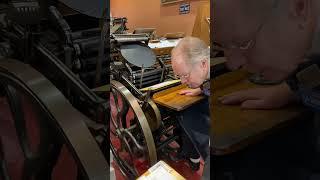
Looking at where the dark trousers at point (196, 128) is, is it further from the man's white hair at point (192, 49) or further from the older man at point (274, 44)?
the older man at point (274, 44)

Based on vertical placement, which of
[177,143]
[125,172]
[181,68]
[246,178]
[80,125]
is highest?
[181,68]

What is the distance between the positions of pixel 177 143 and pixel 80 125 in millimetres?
654

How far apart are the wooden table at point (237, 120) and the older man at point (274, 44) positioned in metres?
0.02

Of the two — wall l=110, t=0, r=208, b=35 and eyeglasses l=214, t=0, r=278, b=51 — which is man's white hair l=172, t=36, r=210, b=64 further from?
eyeglasses l=214, t=0, r=278, b=51

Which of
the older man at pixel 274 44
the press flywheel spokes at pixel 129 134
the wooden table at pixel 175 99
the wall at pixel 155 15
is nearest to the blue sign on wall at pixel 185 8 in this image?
the wall at pixel 155 15

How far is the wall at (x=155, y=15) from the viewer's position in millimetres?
1191

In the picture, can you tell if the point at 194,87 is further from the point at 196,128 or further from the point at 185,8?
the point at 185,8

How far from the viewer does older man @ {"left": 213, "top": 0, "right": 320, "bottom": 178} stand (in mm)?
675

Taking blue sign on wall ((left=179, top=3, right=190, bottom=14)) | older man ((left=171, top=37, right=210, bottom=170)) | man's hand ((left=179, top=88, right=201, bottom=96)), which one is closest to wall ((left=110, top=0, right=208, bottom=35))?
blue sign on wall ((left=179, top=3, right=190, bottom=14))

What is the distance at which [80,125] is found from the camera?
0.84 metres

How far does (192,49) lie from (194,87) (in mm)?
172

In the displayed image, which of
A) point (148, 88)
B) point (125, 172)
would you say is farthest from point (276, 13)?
point (125, 172)

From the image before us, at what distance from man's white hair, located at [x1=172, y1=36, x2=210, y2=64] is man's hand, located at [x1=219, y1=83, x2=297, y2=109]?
1.14 ft

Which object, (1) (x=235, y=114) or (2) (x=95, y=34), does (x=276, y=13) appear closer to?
(1) (x=235, y=114)
